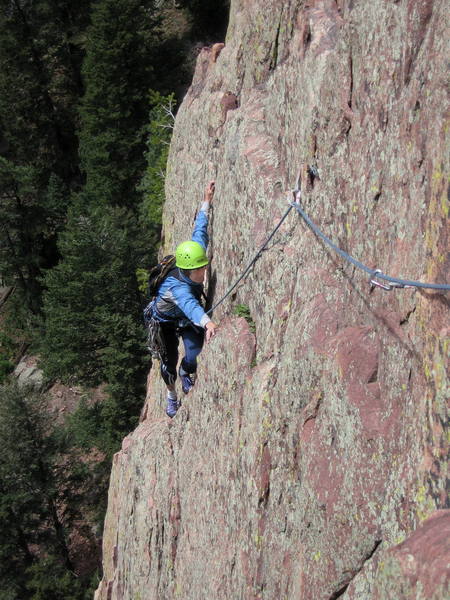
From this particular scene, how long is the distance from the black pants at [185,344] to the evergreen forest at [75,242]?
1105 cm

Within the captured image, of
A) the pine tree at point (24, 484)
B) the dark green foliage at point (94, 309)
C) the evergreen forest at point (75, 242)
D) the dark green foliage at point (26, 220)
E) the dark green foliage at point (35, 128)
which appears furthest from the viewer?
the dark green foliage at point (35, 128)

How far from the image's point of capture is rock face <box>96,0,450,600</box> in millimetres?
4492

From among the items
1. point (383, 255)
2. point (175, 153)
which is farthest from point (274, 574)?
point (175, 153)

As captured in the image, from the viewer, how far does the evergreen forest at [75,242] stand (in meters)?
23.9

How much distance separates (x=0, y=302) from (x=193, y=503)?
34728mm

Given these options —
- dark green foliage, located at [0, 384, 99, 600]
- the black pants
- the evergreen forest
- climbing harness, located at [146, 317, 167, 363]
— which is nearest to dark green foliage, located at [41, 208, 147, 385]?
the evergreen forest

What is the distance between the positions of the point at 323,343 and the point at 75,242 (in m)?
21.4

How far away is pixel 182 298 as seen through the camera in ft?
27.7

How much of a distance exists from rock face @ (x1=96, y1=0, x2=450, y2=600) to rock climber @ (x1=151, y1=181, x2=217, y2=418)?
327 millimetres

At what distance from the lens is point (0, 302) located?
4006cm

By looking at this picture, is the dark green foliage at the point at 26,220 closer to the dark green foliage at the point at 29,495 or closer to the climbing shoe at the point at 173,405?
the dark green foliage at the point at 29,495

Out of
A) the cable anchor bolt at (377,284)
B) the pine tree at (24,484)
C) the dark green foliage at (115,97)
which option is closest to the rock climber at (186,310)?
the cable anchor bolt at (377,284)

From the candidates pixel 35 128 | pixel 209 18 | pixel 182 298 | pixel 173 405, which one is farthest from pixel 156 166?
pixel 182 298

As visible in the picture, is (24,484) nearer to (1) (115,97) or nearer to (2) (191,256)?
(2) (191,256)
